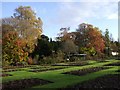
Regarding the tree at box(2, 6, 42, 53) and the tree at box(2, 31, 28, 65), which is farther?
the tree at box(2, 6, 42, 53)

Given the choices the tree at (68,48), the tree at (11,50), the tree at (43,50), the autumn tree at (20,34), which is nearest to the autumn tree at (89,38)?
the tree at (68,48)

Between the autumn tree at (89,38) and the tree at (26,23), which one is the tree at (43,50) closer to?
the tree at (26,23)

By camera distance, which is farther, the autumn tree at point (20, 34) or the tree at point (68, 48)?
the tree at point (68, 48)

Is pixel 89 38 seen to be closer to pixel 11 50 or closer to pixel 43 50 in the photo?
pixel 43 50

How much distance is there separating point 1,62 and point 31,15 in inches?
629

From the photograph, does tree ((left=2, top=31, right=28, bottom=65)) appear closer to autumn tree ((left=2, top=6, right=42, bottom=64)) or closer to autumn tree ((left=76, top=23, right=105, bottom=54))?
autumn tree ((left=2, top=6, right=42, bottom=64))

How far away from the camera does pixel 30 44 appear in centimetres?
3681

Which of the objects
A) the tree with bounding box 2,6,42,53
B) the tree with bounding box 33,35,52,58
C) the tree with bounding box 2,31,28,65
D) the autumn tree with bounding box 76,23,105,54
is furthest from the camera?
the autumn tree with bounding box 76,23,105,54

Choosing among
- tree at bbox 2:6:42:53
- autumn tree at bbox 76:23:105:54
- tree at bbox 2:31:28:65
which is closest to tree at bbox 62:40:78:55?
autumn tree at bbox 76:23:105:54

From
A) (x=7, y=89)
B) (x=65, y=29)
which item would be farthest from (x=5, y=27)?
(x=65, y=29)

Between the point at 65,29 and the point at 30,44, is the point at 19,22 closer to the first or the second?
the point at 30,44

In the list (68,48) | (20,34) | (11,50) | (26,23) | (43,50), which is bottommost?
(11,50)

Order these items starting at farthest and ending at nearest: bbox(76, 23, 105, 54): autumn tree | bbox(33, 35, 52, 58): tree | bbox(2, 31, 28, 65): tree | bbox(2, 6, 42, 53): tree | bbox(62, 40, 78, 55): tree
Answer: bbox(76, 23, 105, 54): autumn tree, bbox(62, 40, 78, 55): tree, bbox(33, 35, 52, 58): tree, bbox(2, 6, 42, 53): tree, bbox(2, 31, 28, 65): tree

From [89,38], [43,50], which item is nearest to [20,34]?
[43,50]
